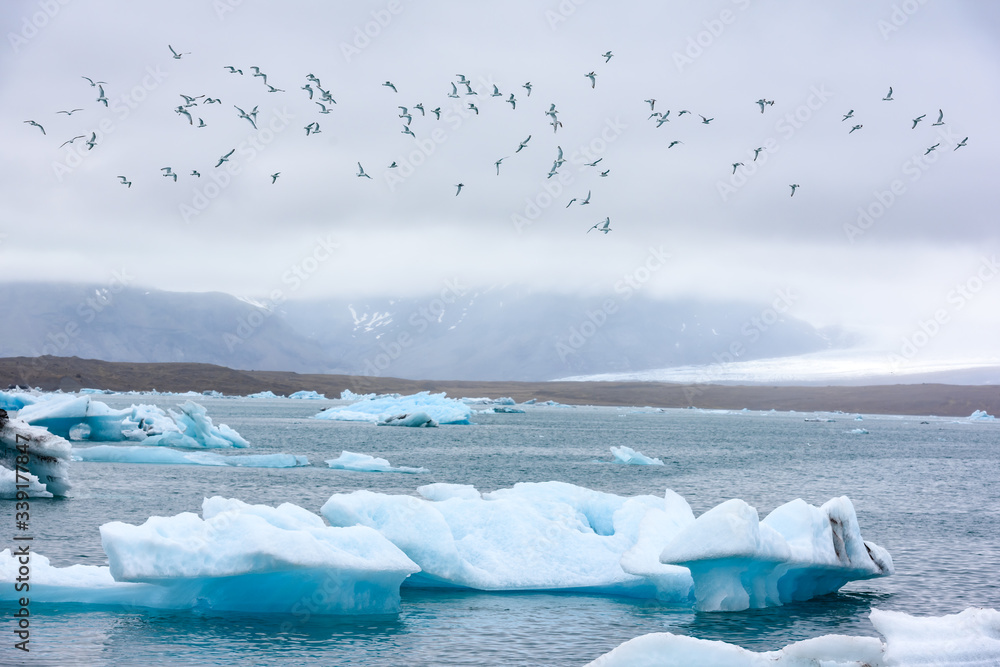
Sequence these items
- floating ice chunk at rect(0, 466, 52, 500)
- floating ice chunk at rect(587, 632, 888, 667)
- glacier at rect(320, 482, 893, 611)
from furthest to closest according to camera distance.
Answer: floating ice chunk at rect(0, 466, 52, 500) → glacier at rect(320, 482, 893, 611) → floating ice chunk at rect(587, 632, 888, 667)

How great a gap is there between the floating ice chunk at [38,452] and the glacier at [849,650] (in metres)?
19.1

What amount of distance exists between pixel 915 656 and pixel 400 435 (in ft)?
193

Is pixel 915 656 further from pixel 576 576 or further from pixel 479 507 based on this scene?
pixel 479 507

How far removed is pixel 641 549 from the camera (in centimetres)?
1470

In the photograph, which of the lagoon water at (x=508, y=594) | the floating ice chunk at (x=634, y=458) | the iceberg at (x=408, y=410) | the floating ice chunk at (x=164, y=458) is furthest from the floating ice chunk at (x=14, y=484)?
the iceberg at (x=408, y=410)

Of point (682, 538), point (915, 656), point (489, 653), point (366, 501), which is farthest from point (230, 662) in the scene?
point (915, 656)

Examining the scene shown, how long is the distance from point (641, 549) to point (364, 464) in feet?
68.8

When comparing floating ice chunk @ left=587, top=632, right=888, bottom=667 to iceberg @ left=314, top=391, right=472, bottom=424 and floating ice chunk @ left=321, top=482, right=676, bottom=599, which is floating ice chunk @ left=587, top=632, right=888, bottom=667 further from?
iceberg @ left=314, top=391, right=472, bottom=424

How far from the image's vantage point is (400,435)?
217 feet

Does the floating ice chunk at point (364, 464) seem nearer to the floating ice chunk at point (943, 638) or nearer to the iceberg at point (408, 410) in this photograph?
the floating ice chunk at point (943, 638)

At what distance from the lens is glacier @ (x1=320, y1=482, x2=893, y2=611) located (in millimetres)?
13039

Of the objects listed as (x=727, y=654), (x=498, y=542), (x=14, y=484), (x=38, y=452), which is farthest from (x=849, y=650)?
(x=14, y=484)

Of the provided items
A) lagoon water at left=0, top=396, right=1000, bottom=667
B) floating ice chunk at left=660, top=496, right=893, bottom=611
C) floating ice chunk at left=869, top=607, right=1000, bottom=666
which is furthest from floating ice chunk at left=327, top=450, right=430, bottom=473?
floating ice chunk at left=869, top=607, right=1000, bottom=666

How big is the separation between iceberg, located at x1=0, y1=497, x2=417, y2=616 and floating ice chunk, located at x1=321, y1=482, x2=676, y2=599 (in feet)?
4.14
